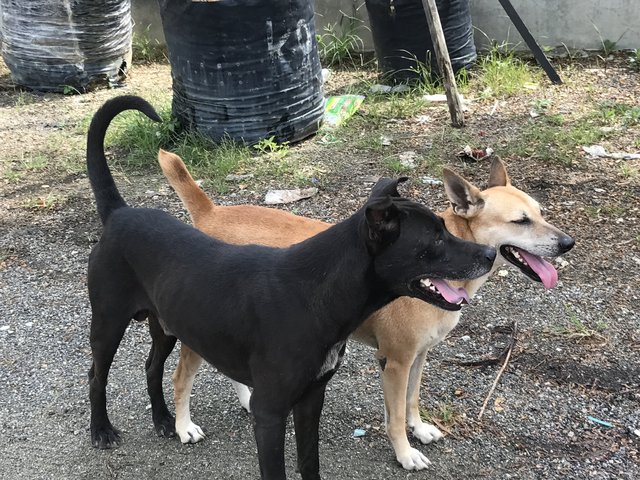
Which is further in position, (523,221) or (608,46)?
(608,46)

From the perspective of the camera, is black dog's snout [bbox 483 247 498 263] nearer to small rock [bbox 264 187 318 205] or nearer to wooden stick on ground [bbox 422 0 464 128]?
small rock [bbox 264 187 318 205]

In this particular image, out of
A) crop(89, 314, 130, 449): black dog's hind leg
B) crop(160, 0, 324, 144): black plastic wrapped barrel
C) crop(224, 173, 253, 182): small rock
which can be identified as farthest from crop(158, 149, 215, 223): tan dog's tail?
crop(160, 0, 324, 144): black plastic wrapped barrel

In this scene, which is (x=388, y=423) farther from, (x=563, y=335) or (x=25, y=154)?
(x=25, y=154)

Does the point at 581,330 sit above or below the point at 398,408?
below

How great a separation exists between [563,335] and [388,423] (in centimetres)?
137

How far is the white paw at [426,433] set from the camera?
3.69m

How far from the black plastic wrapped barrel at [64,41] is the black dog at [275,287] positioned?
5787 millimetres

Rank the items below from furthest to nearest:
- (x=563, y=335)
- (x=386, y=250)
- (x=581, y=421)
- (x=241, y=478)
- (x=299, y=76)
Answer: (x=299, y=76)
(x=563, y=335)
(x=581, y=421)
(x=241, y=478)
(x=386, y=250)

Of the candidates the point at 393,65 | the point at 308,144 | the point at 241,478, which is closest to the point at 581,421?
the point at 241,478

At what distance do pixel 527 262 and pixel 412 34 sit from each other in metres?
5.00

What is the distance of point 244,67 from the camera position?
6703 millimetres

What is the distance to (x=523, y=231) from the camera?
3.58m

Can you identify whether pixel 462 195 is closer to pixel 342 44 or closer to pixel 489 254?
pixel 489 254

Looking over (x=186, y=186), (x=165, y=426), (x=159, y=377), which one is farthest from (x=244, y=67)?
(x=165, y=426)
